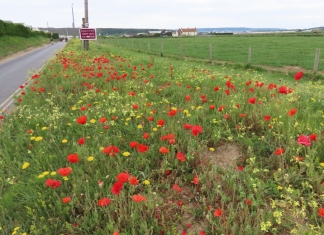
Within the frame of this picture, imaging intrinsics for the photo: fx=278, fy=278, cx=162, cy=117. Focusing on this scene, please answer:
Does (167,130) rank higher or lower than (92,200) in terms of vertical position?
higher

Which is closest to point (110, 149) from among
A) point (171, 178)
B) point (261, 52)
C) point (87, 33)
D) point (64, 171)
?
point (64, 171)

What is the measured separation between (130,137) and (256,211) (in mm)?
1984

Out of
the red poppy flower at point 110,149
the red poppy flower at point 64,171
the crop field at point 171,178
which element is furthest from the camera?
the red poppy flower at point 110,149

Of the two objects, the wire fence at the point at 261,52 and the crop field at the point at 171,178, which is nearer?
the crop field at the point at 171,178

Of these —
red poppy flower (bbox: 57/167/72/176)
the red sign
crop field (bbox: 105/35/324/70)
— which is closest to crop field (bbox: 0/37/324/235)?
red poppy flower (bbox: 57/167/72/176)

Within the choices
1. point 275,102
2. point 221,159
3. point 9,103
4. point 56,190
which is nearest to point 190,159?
point 221,159

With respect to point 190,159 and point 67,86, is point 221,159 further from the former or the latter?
point 67,86

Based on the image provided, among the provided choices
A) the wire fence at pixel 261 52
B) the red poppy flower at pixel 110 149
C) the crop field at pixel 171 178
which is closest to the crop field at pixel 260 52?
the wire fence at pixel 261 52

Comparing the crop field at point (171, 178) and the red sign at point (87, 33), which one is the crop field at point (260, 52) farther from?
the crop field at point (171, 178)

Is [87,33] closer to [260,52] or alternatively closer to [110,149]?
[260,52]

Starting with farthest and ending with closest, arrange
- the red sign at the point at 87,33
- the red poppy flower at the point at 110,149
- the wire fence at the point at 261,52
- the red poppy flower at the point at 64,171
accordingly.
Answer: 1. the red sign at the point at 87,33
2. the wire fence at the point at 261,52
3. the red poppy flower at the point at 110,149
4. the red poppy flower at the point at 64,171

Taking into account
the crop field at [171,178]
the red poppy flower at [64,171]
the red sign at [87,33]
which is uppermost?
the red sign at [87,33]

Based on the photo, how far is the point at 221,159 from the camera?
11.4ft

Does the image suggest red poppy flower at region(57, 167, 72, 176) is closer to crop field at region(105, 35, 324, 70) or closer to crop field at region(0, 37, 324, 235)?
crop field at region(0, 37, 324, 235)
